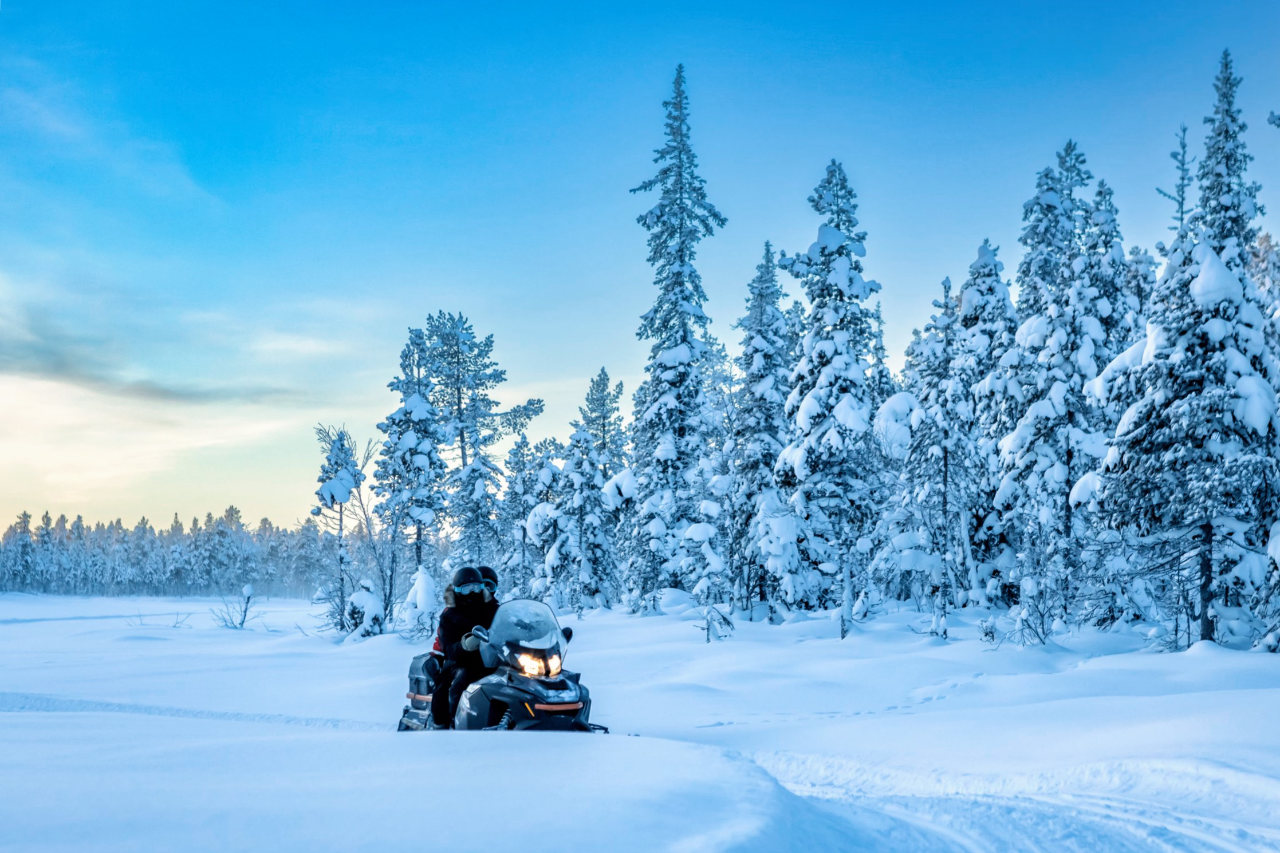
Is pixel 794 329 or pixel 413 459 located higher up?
pixel 794 329

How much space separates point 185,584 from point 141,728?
149 meters

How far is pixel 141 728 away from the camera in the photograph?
560cm

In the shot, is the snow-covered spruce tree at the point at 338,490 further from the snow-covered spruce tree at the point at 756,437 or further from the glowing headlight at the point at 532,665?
the glowing headlight at the point at 532,665

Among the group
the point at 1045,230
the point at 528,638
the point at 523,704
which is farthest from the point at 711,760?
the point at 1045,230

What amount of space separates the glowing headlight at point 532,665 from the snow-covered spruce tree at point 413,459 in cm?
2799

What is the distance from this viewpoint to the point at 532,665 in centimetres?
681

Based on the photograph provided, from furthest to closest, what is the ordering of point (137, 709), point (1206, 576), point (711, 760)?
point (1206, 576) → point (137, 709) → point (711, 760)

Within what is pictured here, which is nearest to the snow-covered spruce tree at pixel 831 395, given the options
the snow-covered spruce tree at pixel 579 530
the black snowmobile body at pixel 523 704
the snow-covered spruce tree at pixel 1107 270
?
the snow-covered spruce tree at pixel 1107 270

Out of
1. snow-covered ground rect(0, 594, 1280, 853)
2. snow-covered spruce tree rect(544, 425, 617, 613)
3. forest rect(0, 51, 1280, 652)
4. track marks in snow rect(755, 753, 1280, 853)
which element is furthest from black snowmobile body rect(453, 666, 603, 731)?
snow-covered spruce tree rect(544, 425, 617, 613)

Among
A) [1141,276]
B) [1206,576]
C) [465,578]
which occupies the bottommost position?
[1206,576]

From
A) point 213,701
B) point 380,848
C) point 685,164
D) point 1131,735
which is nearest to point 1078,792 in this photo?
point 1131,735

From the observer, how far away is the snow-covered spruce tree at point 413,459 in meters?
34.1

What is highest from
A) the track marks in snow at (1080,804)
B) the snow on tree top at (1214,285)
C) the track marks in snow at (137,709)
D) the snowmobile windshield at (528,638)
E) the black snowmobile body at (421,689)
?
the snow on tree top at (1214,285)

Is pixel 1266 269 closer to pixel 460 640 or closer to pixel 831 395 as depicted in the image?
pixel 831 395
